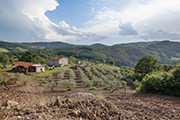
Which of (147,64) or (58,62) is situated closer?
(147,64)

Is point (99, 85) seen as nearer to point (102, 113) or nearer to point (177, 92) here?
point (177, 92)

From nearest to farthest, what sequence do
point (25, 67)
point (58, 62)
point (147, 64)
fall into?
point (147, 64) → point (25, 67) → point (58, 62)

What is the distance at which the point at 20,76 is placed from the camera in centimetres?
1817

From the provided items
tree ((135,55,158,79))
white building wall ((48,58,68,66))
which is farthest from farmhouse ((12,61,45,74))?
tree ((135,55,158,79))

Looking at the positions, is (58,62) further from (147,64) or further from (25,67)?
(147,64)

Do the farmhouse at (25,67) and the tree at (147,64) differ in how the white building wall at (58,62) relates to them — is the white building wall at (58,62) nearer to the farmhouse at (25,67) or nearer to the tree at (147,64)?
the farmhouse at (25,67)

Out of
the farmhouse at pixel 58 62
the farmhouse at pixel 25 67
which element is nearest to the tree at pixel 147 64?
the farmhouse at pixel 25 67

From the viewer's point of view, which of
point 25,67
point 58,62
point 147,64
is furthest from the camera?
point 58,62

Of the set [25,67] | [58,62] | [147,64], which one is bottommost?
[58,62]

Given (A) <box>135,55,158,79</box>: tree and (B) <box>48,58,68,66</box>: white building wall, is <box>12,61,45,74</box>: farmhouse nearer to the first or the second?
(B) <box>48,58,68,66</box>: white building wall

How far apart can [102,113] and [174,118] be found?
153 inches

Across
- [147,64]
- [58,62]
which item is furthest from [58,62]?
[147,64]

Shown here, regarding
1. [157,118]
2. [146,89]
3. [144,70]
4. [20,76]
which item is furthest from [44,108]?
[144,70]

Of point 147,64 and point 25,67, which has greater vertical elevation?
point 147,64
